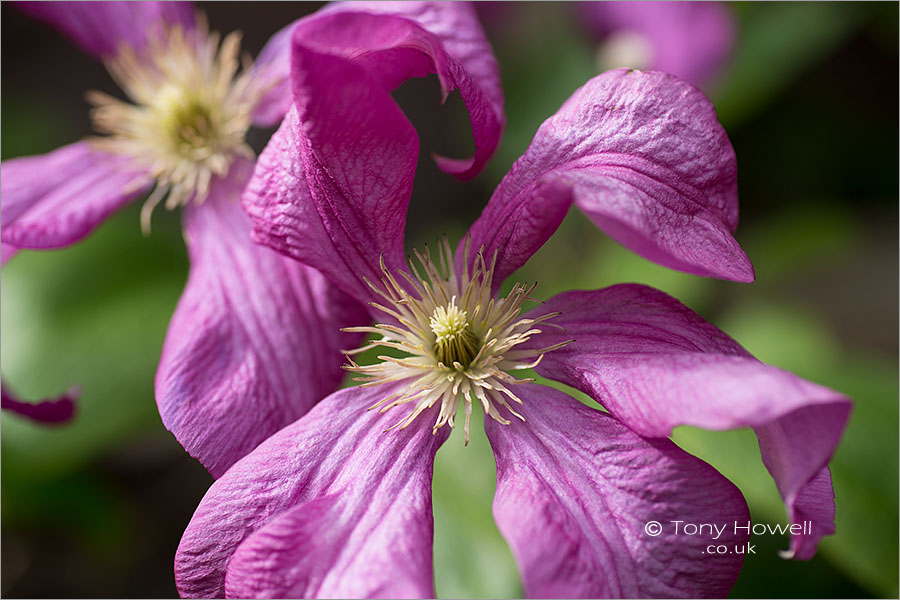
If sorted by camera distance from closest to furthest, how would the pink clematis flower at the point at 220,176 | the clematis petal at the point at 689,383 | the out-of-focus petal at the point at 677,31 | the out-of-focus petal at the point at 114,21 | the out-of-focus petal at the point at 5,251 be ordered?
the clematis petal at the point at 689,383 → the pink clematis flower at the point at 220,176 → the out-of-focus petal at the point at 5,251 → the out-of-focus petal at the point at 114,21 → the out-of-focus petal at the point at 677,31

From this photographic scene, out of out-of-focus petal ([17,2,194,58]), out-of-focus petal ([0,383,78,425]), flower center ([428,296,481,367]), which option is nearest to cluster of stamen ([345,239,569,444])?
flower center ([428,296,481,367])

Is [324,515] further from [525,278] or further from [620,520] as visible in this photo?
[525,278]

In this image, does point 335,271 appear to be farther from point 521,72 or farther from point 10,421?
point 521,72

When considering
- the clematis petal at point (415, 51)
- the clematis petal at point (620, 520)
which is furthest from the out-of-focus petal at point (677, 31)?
the clematis petal at point (620, 520)

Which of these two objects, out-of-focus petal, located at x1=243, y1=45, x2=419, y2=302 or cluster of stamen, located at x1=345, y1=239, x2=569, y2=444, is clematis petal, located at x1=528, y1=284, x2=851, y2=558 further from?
out-of-focus petal, located at x1=243, y1=45, x2=419, y2=302

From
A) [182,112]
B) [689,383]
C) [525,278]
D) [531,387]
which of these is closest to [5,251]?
[182,112]

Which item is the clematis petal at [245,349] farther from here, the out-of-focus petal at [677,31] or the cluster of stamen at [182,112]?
the out-of-focus petal at [677,31]

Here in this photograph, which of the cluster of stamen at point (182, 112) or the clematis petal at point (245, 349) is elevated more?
the cluster of stamen at point (182, 112)
